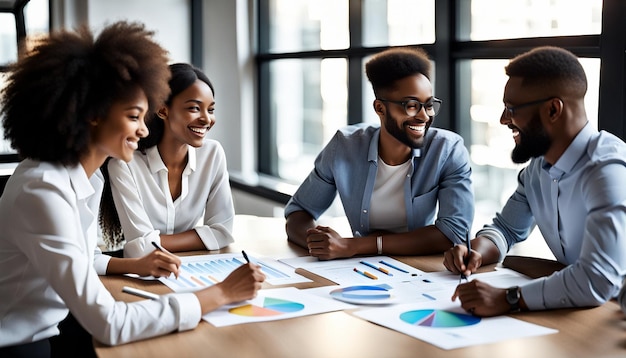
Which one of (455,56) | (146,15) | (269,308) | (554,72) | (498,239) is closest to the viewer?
(269,308)

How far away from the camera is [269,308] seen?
188 cm

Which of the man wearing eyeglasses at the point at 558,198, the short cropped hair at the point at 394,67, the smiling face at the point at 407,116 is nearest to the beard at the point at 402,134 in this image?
the smiling face at the point at 407,116

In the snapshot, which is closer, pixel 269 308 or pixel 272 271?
pixel 269 308

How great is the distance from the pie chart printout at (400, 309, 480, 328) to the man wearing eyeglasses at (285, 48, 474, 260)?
672mm

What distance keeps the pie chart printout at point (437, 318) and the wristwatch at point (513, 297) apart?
0.09 m

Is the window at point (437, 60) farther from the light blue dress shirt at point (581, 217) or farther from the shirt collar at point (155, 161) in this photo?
the shirt collar at point (155, 161)

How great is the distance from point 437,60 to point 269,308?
6.98ft

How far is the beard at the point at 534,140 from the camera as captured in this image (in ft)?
6.81

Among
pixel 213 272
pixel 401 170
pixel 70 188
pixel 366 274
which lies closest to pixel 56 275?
pixel 70 188

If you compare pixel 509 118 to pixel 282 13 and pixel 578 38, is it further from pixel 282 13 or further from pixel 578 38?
pixel 282 13

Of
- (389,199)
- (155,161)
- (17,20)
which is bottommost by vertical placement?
(389,199)

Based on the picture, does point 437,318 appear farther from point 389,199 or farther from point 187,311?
point 389,199

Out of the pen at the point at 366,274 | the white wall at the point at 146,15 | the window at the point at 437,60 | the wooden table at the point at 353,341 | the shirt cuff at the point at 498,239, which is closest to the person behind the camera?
the wooden table at the point at 353,341

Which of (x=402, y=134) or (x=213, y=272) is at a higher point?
(x=402, y=134)
